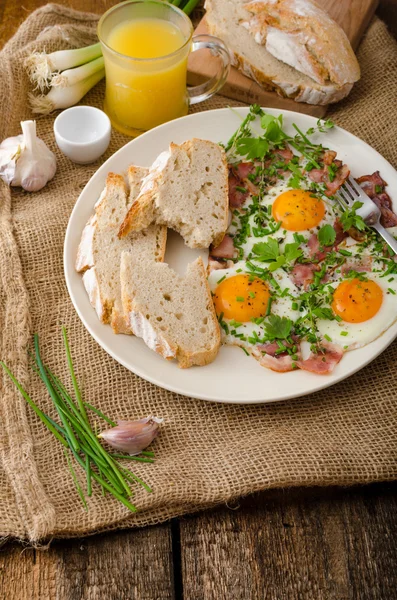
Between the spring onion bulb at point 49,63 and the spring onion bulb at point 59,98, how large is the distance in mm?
75

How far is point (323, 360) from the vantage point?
346 centimetres

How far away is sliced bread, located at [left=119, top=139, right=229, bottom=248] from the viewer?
3766mm

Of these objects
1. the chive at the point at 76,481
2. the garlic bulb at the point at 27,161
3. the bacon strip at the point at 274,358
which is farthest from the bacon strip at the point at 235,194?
the chive at the point at 76,481

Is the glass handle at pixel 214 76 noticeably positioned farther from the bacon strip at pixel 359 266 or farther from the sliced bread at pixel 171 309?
the bacon strip at pixel 359 266

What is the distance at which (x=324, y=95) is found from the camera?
14.9ft

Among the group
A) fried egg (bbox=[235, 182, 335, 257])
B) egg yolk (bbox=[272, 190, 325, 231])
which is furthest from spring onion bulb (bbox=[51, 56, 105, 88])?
egg yolk (bbox=[272, 190, 325, 231])

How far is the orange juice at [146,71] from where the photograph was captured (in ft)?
13.8

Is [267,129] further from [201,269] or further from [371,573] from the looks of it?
[371,573]

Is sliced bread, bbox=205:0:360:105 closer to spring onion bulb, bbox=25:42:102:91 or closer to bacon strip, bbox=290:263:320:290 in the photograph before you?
spring onion bulb, bbox=25:42:102:91

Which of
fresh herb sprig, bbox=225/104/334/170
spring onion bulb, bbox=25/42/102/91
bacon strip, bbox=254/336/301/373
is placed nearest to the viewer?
bacon strip, bbox=254/336/301/373

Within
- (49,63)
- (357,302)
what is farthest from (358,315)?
(49,63)

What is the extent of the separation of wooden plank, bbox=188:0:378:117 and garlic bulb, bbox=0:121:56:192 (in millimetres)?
1253

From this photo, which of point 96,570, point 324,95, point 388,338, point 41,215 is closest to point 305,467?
point 388,338

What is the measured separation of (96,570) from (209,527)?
55 cm
